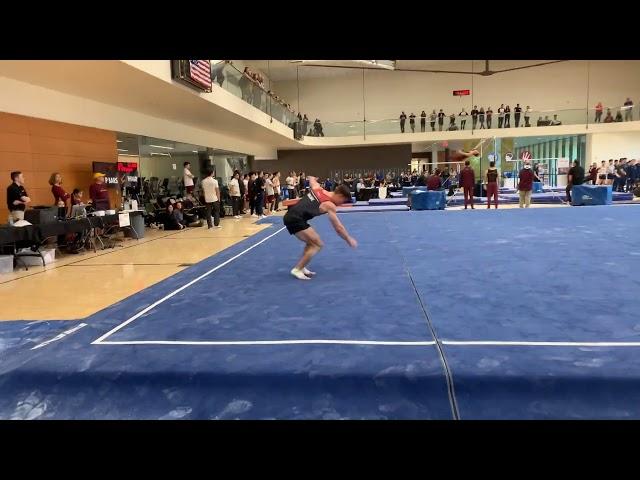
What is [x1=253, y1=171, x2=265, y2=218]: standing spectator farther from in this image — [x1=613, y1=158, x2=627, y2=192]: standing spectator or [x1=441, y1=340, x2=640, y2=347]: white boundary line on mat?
[x1=613, y1=158, x2=627, y2=192]: standing spectator

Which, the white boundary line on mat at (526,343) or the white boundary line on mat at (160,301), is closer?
the white boundary line on mat at (526,343)

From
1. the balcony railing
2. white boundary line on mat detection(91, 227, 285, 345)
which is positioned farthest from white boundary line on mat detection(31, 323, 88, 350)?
the balcony railing

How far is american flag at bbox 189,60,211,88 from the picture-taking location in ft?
33.7

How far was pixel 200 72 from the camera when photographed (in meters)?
10.8

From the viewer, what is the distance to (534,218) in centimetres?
1118

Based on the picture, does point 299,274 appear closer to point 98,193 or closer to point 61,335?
point 61,335

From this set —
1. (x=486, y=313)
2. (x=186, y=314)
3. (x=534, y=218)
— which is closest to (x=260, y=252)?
(x=186, y=314)

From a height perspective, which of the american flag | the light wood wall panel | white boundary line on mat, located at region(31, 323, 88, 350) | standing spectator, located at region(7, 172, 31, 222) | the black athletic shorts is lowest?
white boundary line on mat, located at region(31, 323, 88, 350)

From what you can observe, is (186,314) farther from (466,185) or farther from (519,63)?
(519,63)

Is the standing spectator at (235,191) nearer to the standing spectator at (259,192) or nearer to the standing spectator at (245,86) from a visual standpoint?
the standing spectator at (259,192)

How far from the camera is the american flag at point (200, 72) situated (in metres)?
10.3

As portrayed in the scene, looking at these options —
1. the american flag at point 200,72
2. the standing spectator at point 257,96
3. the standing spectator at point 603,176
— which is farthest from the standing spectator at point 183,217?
the standing spectator at point 603,176

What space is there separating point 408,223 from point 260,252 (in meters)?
4.80

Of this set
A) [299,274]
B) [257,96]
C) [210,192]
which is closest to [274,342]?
[299,274]
